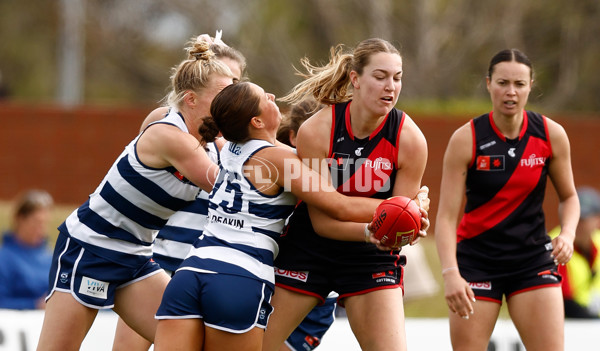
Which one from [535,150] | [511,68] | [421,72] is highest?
A: [421,72]

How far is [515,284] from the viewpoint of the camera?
472cm

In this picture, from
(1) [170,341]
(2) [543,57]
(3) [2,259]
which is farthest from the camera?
(2) [543,57]

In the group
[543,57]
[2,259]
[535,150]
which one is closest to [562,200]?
[535,150]

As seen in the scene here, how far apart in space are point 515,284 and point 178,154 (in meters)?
A: 2.01

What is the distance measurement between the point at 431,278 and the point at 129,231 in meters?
5.95

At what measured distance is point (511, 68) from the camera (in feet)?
15.4

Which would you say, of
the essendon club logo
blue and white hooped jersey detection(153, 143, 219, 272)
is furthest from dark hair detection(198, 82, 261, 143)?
the essendon club logo

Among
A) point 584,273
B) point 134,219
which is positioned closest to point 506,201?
point 134,219

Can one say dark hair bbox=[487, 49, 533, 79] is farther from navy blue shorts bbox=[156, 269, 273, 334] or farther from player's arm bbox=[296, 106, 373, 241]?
navy blue shorts bbox=[156, 269, 273, 334]

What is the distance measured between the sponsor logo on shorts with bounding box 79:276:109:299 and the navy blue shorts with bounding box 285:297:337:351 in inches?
46.3

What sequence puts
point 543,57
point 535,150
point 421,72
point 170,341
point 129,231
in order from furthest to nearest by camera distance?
point 543,57 < point 421,72 < point 535,150 < point 129,231 < point 170,341

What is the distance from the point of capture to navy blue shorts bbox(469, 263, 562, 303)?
Answer: 4.64 meters

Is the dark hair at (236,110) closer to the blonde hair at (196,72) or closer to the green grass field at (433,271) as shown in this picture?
the blonde hair at (196,72)

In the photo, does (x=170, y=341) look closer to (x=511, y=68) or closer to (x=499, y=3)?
(x=511, y=68)
